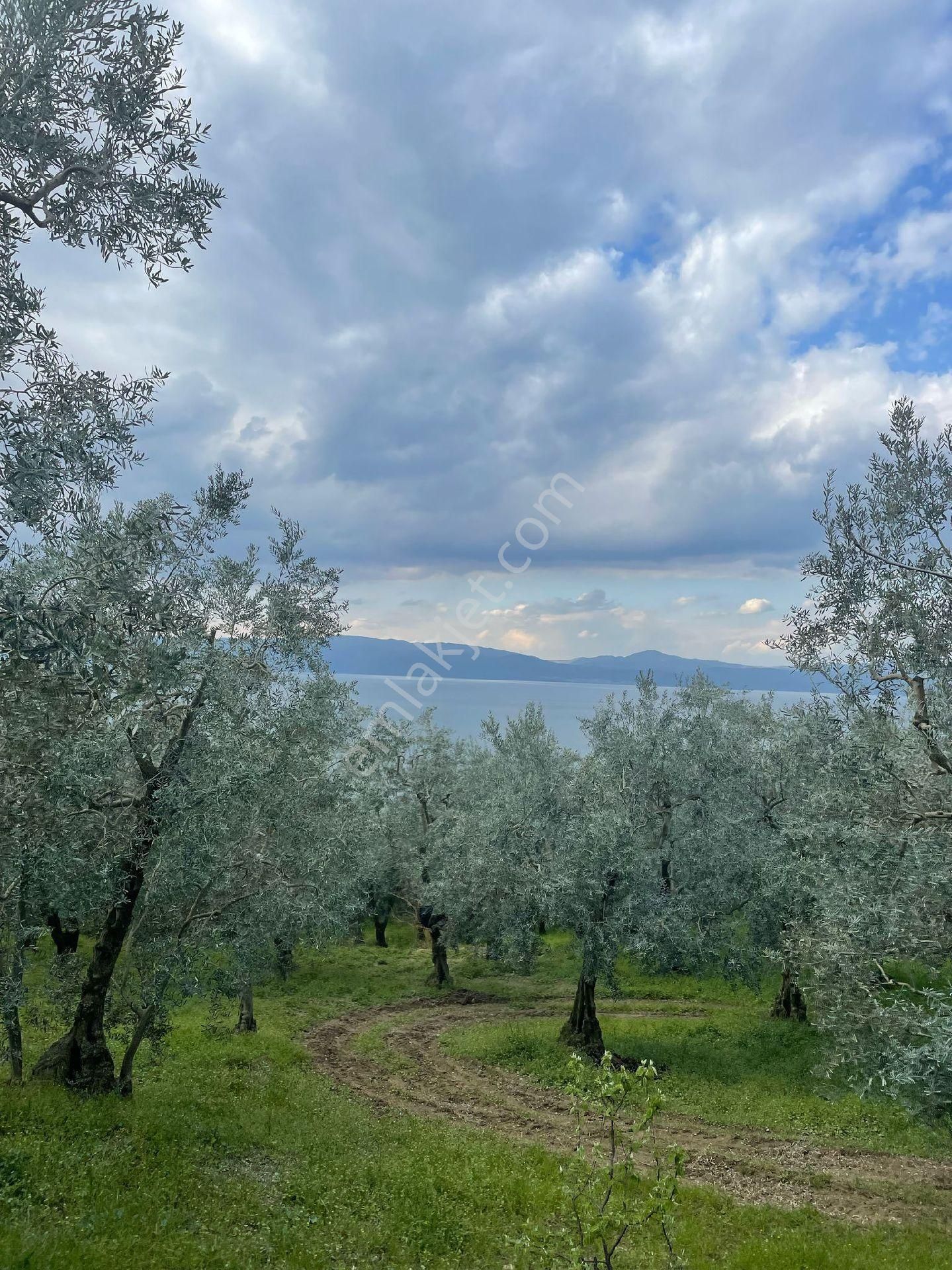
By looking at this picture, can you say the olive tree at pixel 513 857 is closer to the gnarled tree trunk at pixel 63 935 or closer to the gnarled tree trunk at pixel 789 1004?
the gnarled tree trunk at pixel 789 1004

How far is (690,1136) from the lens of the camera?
21.5 meters

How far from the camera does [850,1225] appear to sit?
16.1 m

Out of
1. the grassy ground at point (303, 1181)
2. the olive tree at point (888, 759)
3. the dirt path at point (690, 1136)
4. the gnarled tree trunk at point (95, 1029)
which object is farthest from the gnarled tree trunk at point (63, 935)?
the olive tree at point (888, 759)

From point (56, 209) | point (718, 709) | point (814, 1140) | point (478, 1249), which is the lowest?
point (814, 1140)

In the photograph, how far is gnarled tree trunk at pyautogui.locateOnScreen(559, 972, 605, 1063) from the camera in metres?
29.1

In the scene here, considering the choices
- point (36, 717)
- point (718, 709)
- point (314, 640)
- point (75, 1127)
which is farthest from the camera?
point (718, 709)

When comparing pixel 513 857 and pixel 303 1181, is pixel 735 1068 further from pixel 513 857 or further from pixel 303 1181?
pixel 303 1181

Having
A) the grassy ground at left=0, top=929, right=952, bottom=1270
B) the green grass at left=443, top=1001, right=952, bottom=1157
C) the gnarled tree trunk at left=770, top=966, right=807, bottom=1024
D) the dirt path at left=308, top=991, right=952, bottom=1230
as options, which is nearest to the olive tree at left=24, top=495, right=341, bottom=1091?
the grassy ground at left=0, top=929, right=952, bottom=1270

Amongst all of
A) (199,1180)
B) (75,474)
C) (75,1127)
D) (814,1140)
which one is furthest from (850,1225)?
(75,474)

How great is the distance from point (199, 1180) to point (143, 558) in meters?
12.8

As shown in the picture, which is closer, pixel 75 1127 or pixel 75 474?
pixel 75 474

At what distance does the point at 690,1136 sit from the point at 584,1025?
332 inches

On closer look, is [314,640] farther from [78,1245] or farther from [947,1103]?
[947,1103]

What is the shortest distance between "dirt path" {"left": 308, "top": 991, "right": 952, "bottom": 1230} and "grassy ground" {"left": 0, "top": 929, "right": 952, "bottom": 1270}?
3.67 ft
